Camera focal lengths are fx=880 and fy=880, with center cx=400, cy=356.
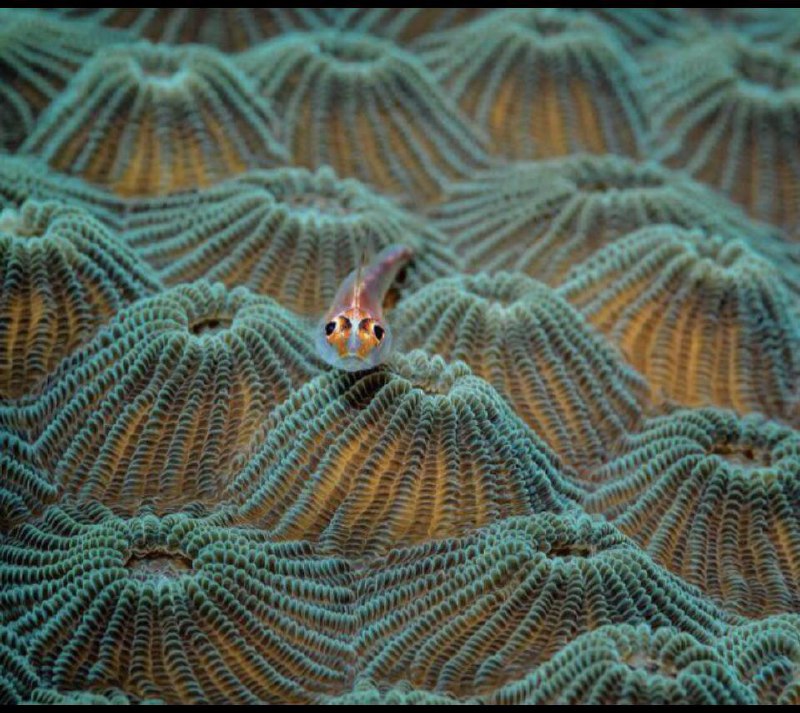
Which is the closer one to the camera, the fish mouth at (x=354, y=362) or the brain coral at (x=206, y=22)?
the fish mouth at (x=354, y=362)

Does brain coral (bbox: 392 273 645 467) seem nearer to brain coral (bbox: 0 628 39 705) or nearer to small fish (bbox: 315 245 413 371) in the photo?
small fish (bbox: 315 245 413 371)

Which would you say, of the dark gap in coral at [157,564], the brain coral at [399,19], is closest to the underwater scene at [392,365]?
the dark gap in coral at [157,564]

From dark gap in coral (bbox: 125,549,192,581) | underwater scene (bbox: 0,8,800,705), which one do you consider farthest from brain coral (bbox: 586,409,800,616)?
dark gap in coral (bbox: 125,549,192,581)

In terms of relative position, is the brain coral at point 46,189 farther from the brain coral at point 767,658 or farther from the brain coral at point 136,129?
A: the brain coral at point 767,658

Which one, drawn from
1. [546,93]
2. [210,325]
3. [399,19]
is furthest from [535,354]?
[399,19]

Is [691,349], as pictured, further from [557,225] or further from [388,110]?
[388,110]

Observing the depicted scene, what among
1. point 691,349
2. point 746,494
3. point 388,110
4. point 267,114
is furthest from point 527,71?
point 746,494

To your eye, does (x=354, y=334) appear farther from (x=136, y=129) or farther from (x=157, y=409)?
(x=136, y=129)
